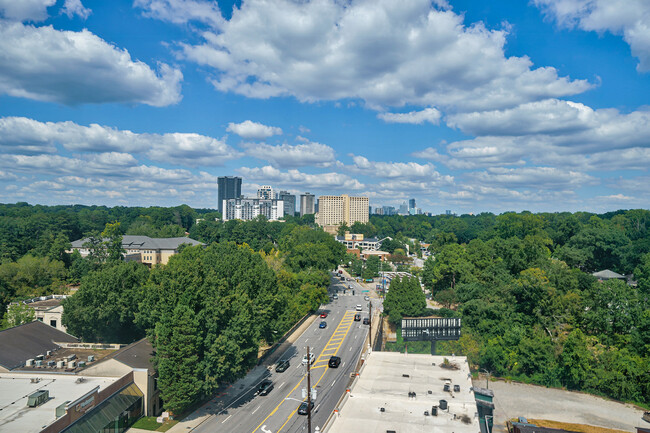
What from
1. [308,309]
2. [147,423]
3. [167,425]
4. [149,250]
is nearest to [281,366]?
[167,425]

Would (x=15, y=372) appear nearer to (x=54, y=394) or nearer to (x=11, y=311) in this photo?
(x=54, y=394)

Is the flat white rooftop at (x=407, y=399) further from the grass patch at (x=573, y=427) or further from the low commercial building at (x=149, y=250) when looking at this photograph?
the low commercial building at (x=149, y=250)

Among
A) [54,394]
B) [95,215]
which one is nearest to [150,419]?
[54,394]

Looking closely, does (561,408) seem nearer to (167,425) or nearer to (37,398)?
(167,425)

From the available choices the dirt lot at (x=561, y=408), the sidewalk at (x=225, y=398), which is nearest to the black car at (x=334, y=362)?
the sidewalk at (x=225, y=398)

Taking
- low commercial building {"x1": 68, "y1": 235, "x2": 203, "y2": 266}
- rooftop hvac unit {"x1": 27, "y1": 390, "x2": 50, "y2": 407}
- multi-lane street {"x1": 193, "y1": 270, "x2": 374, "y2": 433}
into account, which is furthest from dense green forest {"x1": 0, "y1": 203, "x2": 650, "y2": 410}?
low commercial building {"x1": 68, "y1": 235, "x2": 203, "y2": 266}

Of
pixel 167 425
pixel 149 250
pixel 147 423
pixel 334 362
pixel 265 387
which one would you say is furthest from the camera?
pixel 149 250
